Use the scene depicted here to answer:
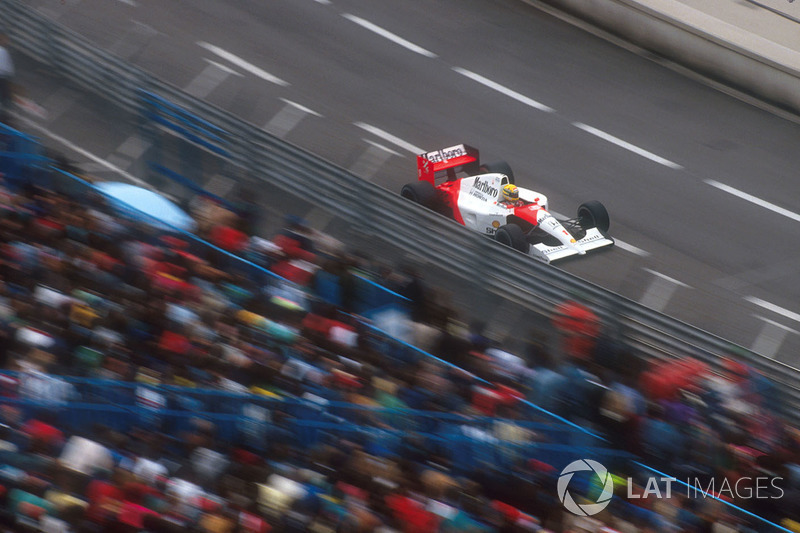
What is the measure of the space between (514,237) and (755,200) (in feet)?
14.1

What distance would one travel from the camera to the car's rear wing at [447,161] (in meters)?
14.5

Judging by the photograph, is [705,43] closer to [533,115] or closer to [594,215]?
[533,115]

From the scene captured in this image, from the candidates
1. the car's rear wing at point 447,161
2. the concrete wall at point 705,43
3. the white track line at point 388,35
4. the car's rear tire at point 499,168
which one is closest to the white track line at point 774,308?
the car's rear tire at point 499,168

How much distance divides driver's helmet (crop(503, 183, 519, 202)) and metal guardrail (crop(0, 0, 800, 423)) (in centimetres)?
219

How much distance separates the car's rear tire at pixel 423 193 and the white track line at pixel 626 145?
11.2ft

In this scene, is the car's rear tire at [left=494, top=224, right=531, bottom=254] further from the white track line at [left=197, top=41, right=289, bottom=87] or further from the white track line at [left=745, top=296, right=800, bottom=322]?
the white track line at [left=197, top=41, right=289, bottom=87]

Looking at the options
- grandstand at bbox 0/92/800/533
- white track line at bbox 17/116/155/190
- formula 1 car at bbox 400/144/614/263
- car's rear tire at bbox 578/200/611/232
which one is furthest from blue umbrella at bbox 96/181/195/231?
car's rear tire at bbox 578/200/611/232

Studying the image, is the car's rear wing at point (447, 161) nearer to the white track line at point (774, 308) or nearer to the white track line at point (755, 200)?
the white track line at point (755, 200)

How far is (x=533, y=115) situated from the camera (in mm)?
16688

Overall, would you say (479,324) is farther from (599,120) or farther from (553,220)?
(599,120)

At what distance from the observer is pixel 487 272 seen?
11547 mm

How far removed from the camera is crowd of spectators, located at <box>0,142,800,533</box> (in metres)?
8.38

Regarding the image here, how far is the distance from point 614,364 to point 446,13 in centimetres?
995

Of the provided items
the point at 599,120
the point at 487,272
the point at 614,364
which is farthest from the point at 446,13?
the point at 614,364
